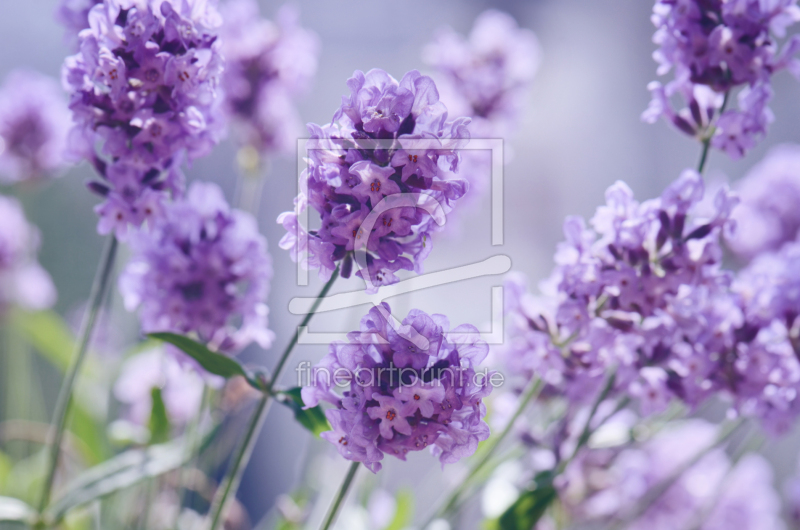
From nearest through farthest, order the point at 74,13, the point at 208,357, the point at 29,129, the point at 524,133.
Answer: the point at 208,357 < the point at 74,13 < the point at 29,129 < the point at 524,133

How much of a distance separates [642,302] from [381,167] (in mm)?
303

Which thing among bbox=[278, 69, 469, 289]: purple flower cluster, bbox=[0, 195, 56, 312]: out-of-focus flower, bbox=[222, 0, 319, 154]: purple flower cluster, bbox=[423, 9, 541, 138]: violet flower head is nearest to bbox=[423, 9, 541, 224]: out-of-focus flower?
bbox=[423, 9, 541, 138]: violet flower head

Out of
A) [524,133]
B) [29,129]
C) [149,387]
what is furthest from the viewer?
[524,133]

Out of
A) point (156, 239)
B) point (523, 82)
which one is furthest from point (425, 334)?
point (523, 82)

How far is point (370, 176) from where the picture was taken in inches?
19.8

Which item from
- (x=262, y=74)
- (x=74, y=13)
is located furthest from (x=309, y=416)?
(x=262, y=74)

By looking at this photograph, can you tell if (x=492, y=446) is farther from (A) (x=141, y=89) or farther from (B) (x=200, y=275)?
(A) (x=141, y=89)

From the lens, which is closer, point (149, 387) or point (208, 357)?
point (208, 357)

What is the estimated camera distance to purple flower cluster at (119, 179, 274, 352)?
71 centimetres

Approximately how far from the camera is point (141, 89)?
0.63 meters

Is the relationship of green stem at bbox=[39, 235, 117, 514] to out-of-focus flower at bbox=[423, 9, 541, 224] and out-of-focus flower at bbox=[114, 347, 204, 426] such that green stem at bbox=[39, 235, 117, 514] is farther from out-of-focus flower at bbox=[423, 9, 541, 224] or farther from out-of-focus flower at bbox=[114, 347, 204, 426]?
out-of-focus flower at bbox=[423, 9, 541, 224]

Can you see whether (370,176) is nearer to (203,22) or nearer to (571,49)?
(203,22)

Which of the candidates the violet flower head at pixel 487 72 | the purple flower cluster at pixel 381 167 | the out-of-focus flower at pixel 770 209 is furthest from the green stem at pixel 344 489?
the out-of-focus flower at pixel 770 209

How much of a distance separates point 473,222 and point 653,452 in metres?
0.86
